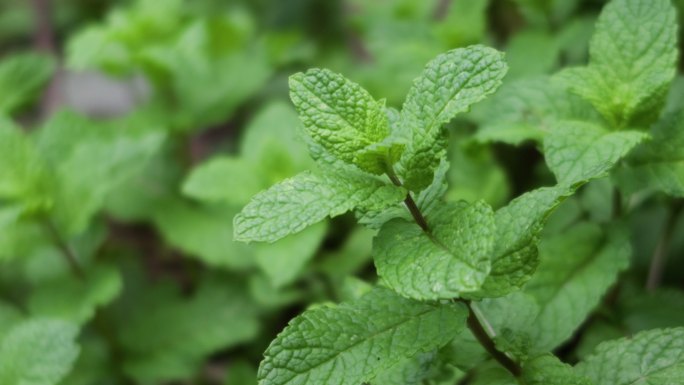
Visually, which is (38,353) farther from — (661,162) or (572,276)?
(661,162)

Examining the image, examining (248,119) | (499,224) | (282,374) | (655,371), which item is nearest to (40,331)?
(282,374)

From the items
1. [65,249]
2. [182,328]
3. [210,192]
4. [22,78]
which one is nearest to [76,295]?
[65,249]

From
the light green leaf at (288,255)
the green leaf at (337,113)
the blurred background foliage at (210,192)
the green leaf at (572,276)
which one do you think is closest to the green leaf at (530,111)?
the blurred background foliage at (210,192)

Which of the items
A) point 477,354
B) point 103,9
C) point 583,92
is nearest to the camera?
point 477,354

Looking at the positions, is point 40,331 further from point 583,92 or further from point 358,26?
point 358,26

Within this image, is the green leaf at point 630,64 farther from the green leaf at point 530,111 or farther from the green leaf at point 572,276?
the green leaf at point 572,276
